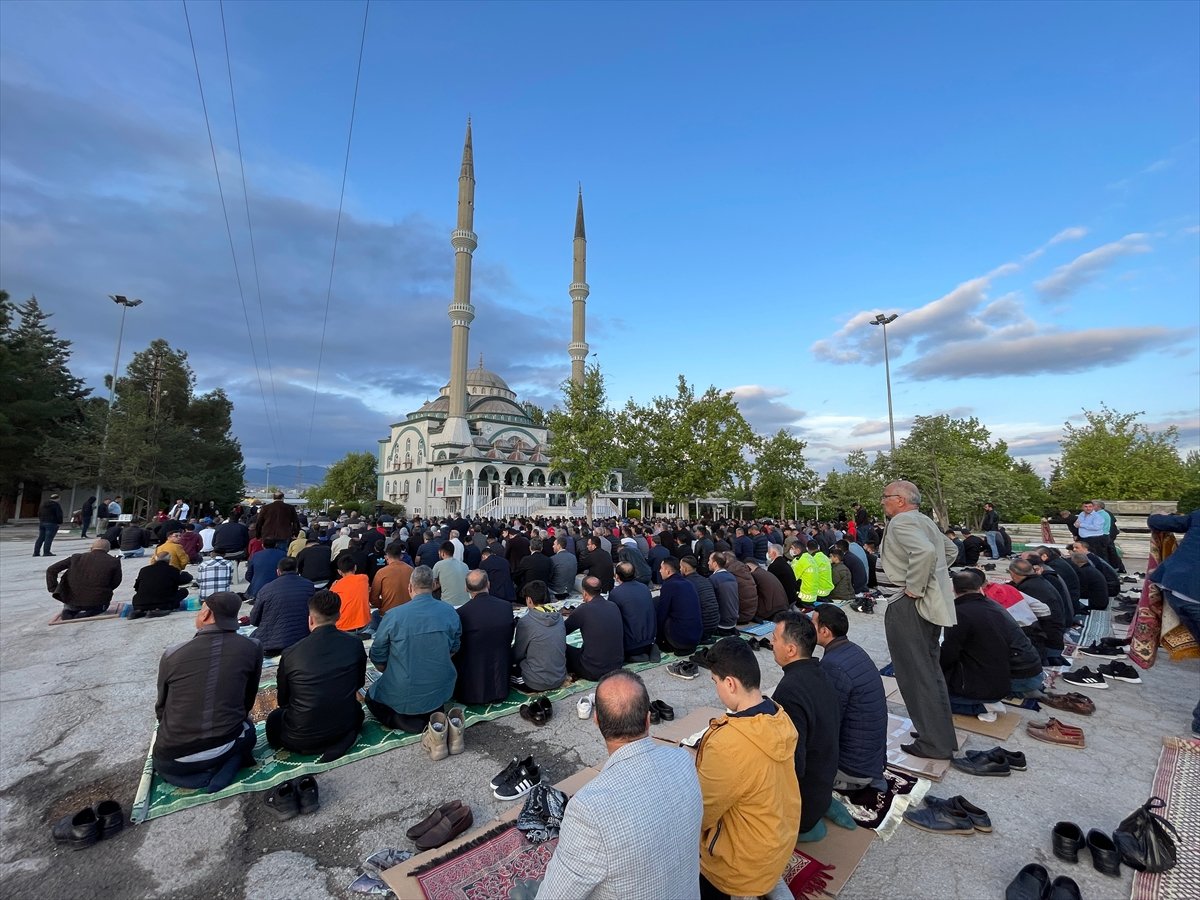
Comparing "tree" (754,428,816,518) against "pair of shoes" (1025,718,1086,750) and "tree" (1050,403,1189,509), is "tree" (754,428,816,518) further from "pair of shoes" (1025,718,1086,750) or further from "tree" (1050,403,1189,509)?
"pair of shoes" (1025,718,1086,750)

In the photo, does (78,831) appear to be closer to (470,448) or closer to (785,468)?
(785,468)

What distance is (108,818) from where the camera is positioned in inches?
125

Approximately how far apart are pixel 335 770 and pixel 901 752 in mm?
4496

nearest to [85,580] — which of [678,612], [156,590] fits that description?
[156,590]

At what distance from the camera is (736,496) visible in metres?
41.9

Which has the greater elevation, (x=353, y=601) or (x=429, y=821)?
(x=353, y=601)

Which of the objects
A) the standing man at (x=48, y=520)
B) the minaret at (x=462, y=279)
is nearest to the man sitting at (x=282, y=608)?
the standing man at (x=48, y=520)

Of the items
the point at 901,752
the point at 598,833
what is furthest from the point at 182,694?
the point at 901,752

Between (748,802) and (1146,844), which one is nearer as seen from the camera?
(748,802)

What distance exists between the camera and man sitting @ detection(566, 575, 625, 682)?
567 cm

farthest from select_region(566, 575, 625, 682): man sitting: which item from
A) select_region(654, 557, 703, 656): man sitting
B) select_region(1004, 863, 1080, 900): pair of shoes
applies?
select_region(1004, 863, 1080, 900): pair of shoes

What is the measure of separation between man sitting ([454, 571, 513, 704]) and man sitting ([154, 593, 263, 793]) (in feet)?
5.78

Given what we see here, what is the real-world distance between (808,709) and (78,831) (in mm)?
4305

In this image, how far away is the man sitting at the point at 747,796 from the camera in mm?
2186
